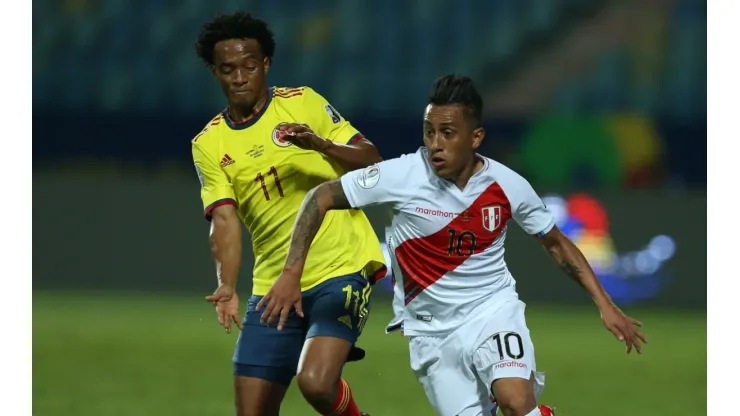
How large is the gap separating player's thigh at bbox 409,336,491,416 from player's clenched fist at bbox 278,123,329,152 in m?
0.91

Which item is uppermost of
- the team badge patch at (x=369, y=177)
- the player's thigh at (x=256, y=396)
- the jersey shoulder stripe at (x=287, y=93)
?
the jersey shoulder stripe at (x=287, y=93)

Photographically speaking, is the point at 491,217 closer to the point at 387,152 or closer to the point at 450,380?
the point at 450,380

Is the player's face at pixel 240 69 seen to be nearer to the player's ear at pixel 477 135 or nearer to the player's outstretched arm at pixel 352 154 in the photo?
the player's outstretched arm at pixel 352 154

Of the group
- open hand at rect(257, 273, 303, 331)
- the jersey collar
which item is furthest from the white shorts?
the jersey collar

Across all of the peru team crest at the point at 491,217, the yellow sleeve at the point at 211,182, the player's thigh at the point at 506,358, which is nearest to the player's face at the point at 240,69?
the yellow sleeve at the point at 211,182

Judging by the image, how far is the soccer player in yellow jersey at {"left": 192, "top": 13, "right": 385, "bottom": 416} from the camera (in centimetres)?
510

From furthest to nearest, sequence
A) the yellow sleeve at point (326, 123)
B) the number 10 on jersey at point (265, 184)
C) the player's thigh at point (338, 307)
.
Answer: the yellow sleeve at point (326, 123) < the number 10 on jersey at point (265, 184) < the player's thigh at point (338, 307)

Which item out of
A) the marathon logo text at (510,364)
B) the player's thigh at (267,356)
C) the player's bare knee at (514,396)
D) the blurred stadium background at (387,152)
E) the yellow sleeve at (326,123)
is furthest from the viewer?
the blurred stadium background at (387,152)

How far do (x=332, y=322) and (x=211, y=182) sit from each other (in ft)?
2.75

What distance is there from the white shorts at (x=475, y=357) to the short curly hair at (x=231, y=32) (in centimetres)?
155

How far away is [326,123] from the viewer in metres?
5.41

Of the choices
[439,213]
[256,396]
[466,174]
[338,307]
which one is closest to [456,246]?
[439,213]

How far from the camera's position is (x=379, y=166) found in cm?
474

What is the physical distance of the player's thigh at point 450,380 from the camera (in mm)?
4688
